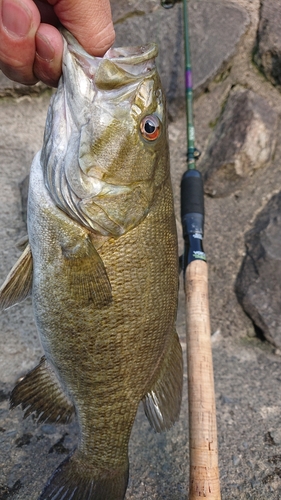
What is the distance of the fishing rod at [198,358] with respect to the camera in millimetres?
1461

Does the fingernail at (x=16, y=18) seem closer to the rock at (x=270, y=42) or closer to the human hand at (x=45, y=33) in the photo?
the human hand at (x=45, y=33)

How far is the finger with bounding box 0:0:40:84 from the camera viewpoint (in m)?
1.34

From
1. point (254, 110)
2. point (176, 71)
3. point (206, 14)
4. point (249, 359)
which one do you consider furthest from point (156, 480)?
point (206, 14)

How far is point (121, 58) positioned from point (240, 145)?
1.44 meters

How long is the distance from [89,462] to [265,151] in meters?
2.05

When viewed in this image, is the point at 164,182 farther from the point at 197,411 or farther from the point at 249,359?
the point at 249,359

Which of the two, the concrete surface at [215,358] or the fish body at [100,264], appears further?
the concrete surface at [215,358]

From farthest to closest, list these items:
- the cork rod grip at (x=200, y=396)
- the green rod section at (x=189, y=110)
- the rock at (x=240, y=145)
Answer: the rock at (x=240, y=145) < the green rod section at (x=189, y=110) < the cork rod grip at (x=200, y=396)

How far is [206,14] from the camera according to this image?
2838 mm

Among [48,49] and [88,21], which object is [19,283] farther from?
[88,21]

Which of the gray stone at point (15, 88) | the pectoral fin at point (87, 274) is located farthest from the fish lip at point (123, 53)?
the gray stone at point (15, 88)

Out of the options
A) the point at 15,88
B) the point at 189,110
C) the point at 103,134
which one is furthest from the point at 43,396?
the point at 15,88

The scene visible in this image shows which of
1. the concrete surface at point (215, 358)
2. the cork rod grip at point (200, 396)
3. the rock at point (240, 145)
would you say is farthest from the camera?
the rock at point (240, 145)

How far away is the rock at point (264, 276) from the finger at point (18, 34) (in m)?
1.61
